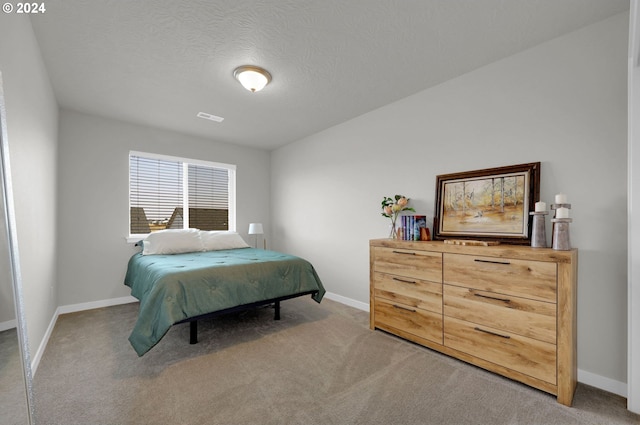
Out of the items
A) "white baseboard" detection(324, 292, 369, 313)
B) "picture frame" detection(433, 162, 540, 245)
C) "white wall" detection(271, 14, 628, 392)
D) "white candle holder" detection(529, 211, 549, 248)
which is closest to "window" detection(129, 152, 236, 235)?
"white baseboard" detection(324, 292, 369, 313)

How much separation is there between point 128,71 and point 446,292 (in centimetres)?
335

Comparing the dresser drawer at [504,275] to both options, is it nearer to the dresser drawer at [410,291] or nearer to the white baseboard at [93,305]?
the dresser drawer at [410,291]

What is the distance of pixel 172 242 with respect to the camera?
3.63 metres

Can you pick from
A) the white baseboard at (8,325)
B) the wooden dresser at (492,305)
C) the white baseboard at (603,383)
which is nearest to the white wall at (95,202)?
the white baseboard at (8,325)

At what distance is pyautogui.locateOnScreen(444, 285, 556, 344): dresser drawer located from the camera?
1.77 m

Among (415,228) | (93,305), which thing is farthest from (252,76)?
(93,305)

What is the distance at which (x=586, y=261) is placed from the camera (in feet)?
6.33

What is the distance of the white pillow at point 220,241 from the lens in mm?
3930

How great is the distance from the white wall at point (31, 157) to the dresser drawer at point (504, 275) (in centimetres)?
305

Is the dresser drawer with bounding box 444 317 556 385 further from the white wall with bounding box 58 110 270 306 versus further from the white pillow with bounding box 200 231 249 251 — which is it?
the white wall with bounding box 58 110 270 306

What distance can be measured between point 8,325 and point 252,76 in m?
2.25

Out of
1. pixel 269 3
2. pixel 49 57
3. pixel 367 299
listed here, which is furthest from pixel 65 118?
pixel 367 299

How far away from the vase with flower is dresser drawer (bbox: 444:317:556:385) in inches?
41.4

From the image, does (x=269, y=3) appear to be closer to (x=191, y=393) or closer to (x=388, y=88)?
(x=388, y=88)
